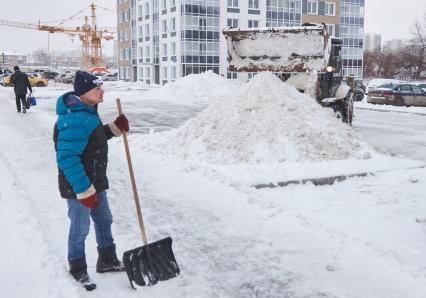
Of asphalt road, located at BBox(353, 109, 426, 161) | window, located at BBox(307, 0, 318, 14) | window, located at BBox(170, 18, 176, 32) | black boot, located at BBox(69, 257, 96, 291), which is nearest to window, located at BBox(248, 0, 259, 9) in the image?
window, located at BBox(170, 18, 176, 32)

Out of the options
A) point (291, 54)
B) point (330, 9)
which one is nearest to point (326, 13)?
point (330, 9)

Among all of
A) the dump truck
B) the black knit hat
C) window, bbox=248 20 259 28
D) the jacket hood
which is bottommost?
the jacket hood

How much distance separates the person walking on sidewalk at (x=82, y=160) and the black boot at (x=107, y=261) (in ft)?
0.04

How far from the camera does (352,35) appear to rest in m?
67.2

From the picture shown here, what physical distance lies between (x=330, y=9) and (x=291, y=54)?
5687 centimetres

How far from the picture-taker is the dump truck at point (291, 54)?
41.3 feet

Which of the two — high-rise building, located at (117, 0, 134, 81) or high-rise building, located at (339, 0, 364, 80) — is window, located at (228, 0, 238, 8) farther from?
high-rise building, located at (339, 0, 364, 80)

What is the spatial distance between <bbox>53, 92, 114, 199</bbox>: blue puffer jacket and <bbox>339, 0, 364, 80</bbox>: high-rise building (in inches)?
2603

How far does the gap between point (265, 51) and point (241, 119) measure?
3.95 m

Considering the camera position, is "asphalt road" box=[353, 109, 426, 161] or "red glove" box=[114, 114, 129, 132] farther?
"asphalt road" box=[353, 109, 426, 161]

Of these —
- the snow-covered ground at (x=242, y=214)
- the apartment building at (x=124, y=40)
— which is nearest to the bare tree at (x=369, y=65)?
the apartment building at (x=124, y=40)

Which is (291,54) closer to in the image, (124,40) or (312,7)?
(312,7)

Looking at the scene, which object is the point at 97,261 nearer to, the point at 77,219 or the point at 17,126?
the point at 77,219

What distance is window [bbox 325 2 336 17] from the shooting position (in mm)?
65312
